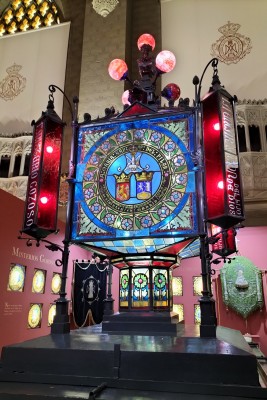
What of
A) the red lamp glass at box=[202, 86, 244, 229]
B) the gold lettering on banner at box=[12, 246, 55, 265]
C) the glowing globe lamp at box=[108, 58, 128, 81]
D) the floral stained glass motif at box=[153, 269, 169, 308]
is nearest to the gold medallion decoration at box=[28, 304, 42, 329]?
the gold lettering on banner at box=[12, 246, 55, 265]

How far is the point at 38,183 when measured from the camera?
3.78m

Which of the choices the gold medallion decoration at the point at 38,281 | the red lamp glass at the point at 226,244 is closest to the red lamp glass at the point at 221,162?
the red lamp glass at the point at 226,244

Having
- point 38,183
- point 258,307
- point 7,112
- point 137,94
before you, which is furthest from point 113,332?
point 7,112

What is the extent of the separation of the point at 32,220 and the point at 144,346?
188 centimetres

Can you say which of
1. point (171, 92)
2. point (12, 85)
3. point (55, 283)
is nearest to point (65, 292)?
point (171, 92)

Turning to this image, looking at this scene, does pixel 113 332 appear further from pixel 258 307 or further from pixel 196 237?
pixel 258 307

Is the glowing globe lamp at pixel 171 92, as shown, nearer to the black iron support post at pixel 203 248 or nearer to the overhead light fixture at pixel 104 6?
the black iron support post at pixel 203 248

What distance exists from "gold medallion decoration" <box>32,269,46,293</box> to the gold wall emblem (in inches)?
329

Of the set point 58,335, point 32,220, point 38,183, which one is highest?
point 38,183

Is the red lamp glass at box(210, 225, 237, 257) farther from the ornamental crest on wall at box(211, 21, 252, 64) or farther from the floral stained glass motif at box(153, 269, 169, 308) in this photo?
the ornamental crest on wall at box(211, 21, 252, 64)

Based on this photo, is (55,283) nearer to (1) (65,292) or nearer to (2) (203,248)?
(1) (65,292)

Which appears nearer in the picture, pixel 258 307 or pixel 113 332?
pixel 113 332

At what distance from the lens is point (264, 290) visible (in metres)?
7.84

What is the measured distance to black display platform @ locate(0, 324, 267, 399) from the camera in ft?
6.82
